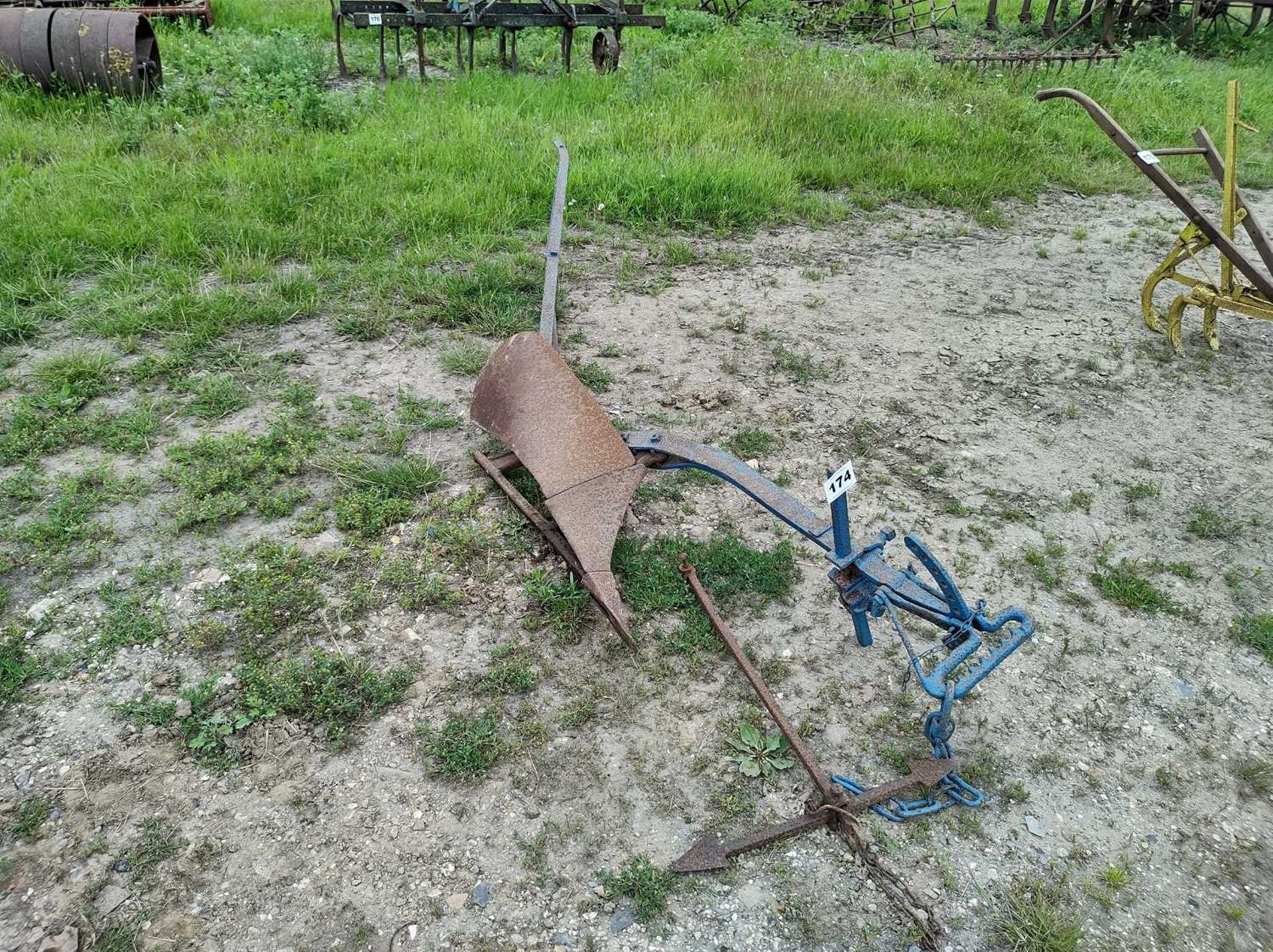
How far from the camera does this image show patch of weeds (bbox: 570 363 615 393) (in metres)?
4.17

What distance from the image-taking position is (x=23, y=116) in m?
6.36

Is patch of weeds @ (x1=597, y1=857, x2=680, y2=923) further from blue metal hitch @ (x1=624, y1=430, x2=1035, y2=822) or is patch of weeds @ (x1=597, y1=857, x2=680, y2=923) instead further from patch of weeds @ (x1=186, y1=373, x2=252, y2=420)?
patch of weeds @ (x1=186, y1=373, x2=252, y2=420)

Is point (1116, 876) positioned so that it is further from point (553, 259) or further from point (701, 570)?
point (553, 259)

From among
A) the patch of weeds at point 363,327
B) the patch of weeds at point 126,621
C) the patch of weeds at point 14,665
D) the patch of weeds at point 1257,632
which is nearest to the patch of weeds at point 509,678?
the patch of weeds at point 126,621

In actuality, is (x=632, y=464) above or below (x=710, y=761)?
above

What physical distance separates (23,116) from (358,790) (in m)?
6.52

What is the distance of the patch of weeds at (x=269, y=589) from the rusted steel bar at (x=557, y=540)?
2.50 feet

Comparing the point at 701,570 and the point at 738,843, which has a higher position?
the point at 701,570

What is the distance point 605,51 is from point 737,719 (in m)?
7.85

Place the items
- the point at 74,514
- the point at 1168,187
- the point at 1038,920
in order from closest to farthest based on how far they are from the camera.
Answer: the point at 1038,920, the point at 74,514, the point at 1168,187

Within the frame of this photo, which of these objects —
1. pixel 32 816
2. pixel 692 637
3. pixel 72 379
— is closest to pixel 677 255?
pixel 692 637

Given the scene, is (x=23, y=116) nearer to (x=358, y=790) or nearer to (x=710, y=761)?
(x=358, y=790)

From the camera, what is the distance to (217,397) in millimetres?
3842

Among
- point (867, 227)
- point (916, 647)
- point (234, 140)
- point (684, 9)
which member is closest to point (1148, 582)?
point (916, 647)
